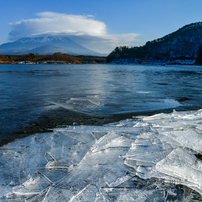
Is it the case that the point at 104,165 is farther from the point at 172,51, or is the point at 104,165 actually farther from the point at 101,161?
the point at 172,51

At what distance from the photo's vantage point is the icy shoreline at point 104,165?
69.6 inches

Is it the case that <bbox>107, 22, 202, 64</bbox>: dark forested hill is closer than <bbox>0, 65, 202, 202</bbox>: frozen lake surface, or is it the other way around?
<bbox>0, 65, 202, 202</bbox>: frozen lake surface

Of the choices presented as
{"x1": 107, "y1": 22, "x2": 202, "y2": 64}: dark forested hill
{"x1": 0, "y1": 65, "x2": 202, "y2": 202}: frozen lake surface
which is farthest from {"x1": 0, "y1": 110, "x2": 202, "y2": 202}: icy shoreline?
{"x1": 107, "y1": 22, "x2": 202, "y2": 64}: dark forested hill

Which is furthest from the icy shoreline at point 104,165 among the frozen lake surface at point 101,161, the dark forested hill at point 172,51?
the dark forested hill at point 172,51

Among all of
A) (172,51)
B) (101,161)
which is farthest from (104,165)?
(172,51)

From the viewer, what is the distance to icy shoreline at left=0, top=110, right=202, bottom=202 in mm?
1769

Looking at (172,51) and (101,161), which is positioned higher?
(172,51)

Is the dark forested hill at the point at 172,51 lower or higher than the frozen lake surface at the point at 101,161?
higher

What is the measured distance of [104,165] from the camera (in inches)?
89.3

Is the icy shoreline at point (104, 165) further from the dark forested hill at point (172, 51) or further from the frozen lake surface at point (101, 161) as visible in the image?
the dark forested hill at point (172, 51)

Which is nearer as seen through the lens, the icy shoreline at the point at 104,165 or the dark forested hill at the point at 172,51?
the icy shoreline at the point at 104,165

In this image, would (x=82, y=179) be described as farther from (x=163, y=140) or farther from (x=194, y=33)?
(x=194, y=33)

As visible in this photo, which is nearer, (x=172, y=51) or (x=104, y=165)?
(x=104, y=165)

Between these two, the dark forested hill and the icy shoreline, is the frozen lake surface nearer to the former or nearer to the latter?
the icy shoreline
